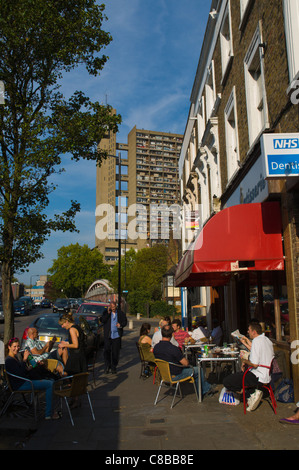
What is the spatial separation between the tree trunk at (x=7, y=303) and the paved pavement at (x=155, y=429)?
2894mm

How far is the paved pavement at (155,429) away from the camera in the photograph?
5102 mm

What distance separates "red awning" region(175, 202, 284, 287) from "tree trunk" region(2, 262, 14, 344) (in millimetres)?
4525

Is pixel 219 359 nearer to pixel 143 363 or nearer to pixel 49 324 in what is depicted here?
pixel 143 363

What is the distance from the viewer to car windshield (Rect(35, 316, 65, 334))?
12.9 m

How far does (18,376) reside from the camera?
6781 mm

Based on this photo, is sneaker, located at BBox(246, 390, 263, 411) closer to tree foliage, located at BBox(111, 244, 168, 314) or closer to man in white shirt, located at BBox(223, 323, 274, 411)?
man in white shirt, located at BBox(223, 323, 274, 411)

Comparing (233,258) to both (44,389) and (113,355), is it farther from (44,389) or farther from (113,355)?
(113,355)

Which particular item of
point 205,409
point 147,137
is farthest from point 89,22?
point 147,137

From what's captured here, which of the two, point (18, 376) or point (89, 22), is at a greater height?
point (89, 22)

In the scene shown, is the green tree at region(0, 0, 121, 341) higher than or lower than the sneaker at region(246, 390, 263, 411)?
higher

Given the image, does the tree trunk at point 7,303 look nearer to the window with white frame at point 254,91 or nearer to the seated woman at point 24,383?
the seated woman at point 24,383

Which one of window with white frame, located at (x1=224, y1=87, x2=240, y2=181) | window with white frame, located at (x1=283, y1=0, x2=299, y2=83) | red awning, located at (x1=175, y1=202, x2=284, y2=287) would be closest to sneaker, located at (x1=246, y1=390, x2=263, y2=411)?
red awning, located at (x1=175, y1=202, x2=284, y2=287)

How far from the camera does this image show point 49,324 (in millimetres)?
13312
